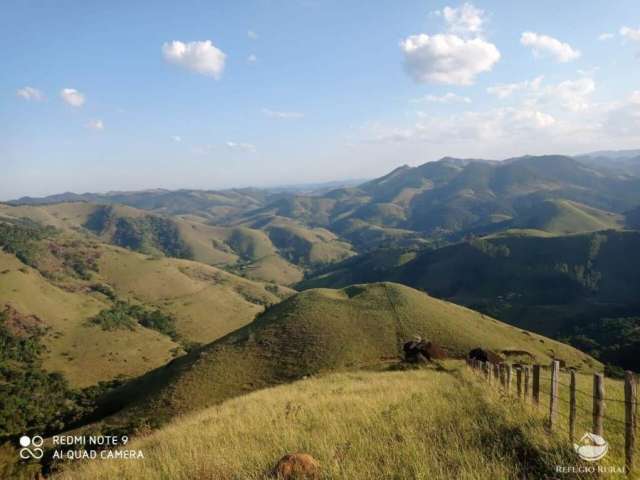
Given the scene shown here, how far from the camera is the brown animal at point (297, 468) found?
26.2 feet

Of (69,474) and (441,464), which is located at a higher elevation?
(441,464)

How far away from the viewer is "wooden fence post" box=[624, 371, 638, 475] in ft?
26.7

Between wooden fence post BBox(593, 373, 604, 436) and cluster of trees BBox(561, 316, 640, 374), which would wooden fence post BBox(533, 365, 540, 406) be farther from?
cluster of trees BBox(561, 316, 640, 374)

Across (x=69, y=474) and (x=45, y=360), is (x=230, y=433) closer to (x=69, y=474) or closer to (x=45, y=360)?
(x=69, y=474)

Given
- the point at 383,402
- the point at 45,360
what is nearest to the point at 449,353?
the point at 383,402

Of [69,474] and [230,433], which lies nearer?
[69,474]

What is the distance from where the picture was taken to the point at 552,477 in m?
7.54

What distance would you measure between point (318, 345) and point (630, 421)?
7163 cm

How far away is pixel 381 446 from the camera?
358 inches

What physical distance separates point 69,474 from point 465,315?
9488cm

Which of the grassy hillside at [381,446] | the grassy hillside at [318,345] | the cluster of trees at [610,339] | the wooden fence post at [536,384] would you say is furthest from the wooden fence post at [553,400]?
the cluster of trees at [610,339]

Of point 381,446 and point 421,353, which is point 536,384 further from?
point 421,353

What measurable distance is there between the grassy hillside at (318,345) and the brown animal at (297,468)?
50.7 metres

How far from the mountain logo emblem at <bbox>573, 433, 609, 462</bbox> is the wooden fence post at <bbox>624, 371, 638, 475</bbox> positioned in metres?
0.38
